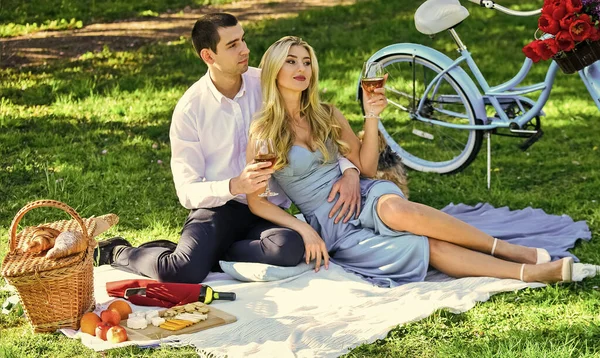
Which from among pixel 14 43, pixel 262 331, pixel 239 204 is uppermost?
pixel 14 43

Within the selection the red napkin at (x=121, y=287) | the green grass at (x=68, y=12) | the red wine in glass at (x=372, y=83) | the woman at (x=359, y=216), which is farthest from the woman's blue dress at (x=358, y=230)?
the green grass at (x=68, y=12)

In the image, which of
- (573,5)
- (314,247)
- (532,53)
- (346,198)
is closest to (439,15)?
(532,53)

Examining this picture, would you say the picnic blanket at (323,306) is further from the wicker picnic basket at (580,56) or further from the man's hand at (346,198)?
the wicker picnic basket at (580,56)

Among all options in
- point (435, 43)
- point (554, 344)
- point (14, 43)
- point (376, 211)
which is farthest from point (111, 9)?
point (554, 344)

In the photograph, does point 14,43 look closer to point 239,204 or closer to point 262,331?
point 239,204

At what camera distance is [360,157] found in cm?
507

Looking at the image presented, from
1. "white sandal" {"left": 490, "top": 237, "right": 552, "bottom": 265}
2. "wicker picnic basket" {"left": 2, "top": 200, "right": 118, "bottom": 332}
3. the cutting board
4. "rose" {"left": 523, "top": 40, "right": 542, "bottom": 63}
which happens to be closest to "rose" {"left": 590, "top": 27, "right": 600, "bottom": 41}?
"rose" {"left": 523, "top": 40, "right": 542, "bottom": 63}

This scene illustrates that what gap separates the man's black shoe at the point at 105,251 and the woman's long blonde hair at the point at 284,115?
41.8 inches

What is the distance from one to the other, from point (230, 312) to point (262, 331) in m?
0.27

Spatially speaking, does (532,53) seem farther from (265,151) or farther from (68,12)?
(68,12)

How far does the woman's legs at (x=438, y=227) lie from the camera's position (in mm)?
4609

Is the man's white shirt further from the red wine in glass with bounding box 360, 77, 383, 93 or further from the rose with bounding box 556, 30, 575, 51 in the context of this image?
the rose with bounding box 556, 30, 575, 51

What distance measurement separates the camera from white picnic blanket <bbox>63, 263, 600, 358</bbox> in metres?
3.97

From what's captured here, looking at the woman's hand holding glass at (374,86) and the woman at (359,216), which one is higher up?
the woman's hand holding glass at (374,86)
